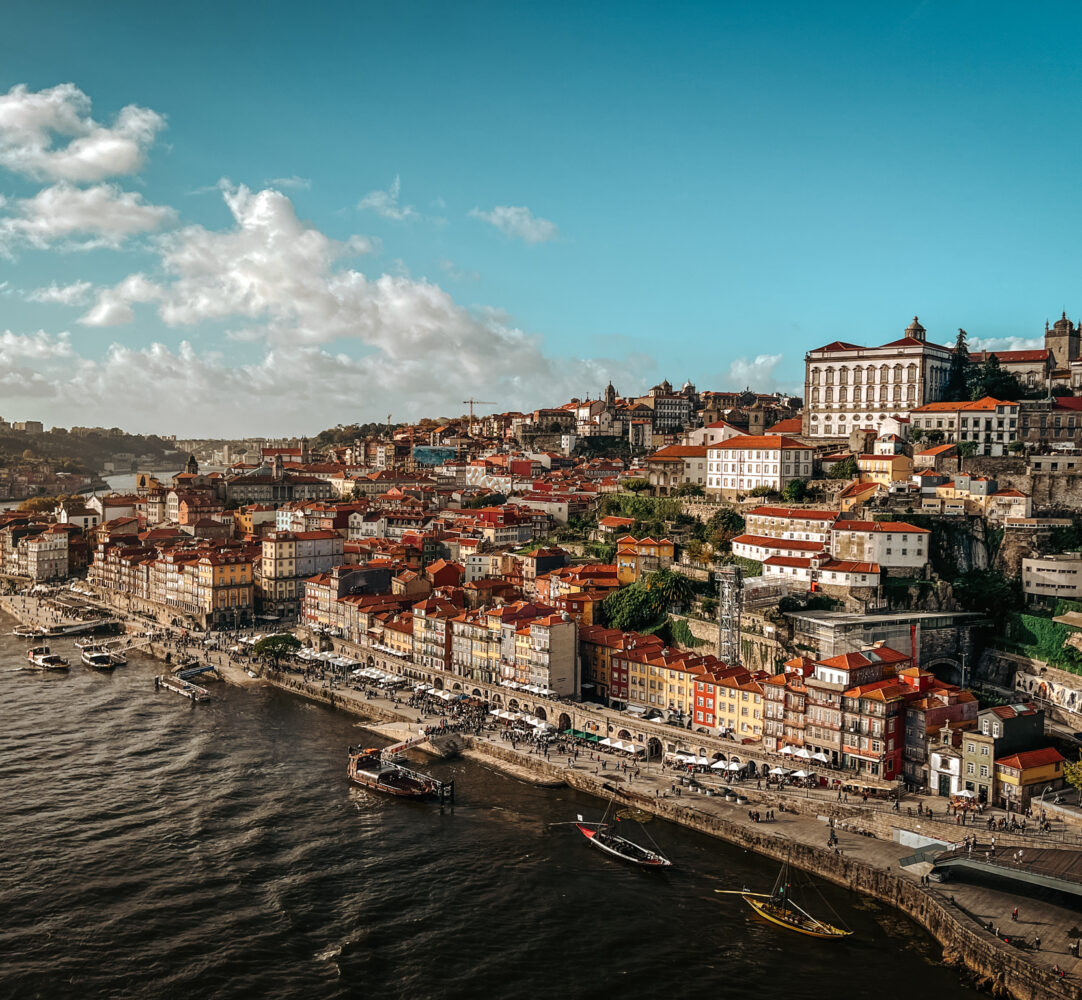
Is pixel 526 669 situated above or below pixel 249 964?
above

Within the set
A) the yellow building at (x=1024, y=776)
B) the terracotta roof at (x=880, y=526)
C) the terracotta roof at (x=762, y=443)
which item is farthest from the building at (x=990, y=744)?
the terracotta roof at (x=762, y=443)

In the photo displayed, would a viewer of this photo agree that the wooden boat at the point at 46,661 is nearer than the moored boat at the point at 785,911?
No

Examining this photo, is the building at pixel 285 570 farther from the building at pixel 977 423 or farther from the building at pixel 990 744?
the building at pixel 990 744

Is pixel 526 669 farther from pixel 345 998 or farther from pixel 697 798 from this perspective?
pixel 345 998

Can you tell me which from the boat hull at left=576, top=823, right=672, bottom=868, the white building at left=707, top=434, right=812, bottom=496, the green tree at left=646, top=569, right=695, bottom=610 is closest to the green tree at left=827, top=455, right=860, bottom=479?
the white building at left=707, top=434, right=812, bottom=496

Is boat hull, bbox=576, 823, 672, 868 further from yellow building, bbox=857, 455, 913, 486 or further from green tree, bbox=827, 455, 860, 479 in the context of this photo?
green tree, bbox=827, 455, 860, 479

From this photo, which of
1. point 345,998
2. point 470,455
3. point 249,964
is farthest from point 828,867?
point 470,455
